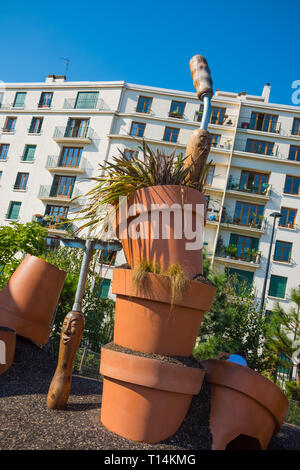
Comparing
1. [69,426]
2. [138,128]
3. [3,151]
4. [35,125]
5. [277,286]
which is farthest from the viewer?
[3,151]

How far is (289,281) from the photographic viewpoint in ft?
74.2

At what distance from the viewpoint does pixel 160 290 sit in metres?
3.35

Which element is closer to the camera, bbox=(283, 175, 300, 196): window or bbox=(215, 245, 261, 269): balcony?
bbox=(215, 245, 261, 269): balcony

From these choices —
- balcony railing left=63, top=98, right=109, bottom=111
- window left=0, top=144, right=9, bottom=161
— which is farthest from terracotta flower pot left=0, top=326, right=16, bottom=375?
window left=0, top=144, right=9, bottom=161

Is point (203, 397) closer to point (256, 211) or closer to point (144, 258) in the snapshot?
point (144, 258)

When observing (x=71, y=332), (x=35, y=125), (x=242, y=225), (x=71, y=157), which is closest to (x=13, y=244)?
(x=71, y=332)

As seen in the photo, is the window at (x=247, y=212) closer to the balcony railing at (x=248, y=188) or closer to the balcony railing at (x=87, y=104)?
the balcony railing at (x=248, y=188)

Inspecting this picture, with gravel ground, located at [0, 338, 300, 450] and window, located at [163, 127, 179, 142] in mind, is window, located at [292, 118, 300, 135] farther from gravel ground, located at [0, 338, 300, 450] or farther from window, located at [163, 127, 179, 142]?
gravel ground, located at [0, 338, 300, 450]

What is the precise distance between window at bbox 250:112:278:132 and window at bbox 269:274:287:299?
9.89 metres

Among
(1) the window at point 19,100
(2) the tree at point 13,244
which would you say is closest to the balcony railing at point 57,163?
(1) the window at point 19,100

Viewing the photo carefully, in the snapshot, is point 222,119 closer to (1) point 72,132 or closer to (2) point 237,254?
(2) point 237,254

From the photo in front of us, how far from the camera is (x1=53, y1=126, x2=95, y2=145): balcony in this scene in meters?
25.5

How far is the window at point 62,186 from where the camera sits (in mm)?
25381

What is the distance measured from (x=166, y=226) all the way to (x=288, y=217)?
22080 mm
